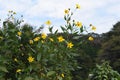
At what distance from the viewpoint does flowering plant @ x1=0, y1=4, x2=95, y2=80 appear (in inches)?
151

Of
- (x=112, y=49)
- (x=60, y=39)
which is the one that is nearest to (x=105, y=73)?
(x=60, y=39)

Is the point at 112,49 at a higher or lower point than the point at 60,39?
lower

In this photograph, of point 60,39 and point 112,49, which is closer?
point 60,39

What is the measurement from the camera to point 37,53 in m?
3.84

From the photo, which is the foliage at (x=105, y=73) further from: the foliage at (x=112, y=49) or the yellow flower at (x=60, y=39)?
the foliage at (x=112, y=49)

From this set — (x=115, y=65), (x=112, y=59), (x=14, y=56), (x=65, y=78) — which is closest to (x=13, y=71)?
(x=14, y=56)

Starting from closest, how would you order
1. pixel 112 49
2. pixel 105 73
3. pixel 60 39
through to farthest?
1. pixel 60 39
2. pixel 105 73
3. pixel 112 49

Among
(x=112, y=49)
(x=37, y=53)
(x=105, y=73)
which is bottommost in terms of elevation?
(x=112, y=49)

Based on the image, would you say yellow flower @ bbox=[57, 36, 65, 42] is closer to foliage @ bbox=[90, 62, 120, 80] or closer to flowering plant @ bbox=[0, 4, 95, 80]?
flowering plant @ bbox=[0, 4, 95, 80]

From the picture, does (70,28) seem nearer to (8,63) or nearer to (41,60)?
(41,60)

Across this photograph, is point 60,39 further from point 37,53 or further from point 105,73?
point 105,73

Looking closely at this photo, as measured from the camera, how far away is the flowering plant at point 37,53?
3833 millimetres

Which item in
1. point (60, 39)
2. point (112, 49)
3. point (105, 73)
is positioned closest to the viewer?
point (60, 39)

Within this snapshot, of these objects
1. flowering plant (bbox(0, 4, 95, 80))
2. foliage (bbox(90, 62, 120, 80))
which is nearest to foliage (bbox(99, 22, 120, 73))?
foliage (bbox(90, 62, 120, 80))
